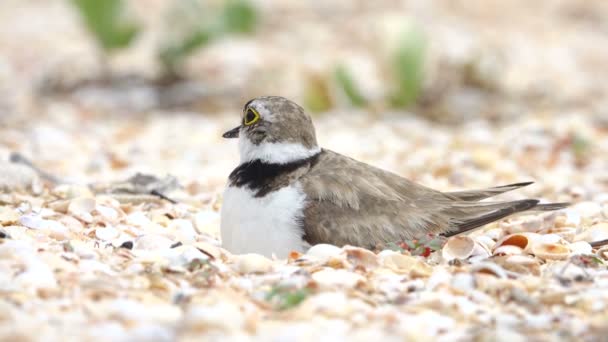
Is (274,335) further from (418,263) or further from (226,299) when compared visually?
(418,263)

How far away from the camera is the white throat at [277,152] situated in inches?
153

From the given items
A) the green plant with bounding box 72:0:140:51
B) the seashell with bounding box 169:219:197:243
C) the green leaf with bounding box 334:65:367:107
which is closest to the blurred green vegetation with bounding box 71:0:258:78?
the green plant with bounding box 72:0:140:51

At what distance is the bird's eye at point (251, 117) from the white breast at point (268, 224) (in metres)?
0.44

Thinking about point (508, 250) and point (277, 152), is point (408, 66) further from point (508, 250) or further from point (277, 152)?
point (508, 250)

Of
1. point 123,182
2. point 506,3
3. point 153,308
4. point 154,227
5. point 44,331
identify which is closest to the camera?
point 44,331

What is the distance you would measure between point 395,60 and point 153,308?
6.02 meters

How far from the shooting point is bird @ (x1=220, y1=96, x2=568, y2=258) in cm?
361

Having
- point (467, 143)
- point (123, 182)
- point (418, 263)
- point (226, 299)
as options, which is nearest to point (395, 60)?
point (467, 143)

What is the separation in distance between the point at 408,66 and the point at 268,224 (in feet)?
16.2

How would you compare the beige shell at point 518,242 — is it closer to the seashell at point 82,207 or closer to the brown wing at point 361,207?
the brown wing at point 361,207

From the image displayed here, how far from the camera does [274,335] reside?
2482 mm

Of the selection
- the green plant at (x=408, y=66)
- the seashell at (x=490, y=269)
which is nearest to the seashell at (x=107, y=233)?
the seashell at (x=490, y=269)

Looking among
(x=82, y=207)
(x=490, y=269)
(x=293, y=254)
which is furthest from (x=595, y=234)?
(x=82, y=207)

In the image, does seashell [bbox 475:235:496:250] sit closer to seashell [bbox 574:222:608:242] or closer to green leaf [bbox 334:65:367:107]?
seashell [bbox 574:222:608:242]
